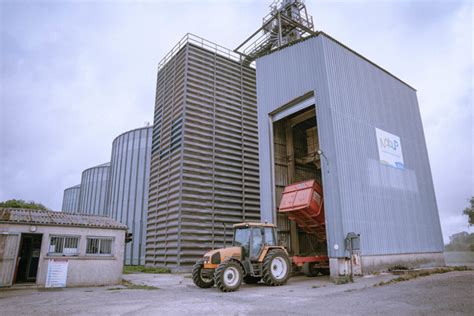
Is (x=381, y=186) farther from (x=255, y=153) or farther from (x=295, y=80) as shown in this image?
(x=255, y=153)

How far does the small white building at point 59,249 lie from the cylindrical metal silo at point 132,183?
1590cm

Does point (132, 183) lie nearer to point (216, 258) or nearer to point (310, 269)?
point (310, 269)

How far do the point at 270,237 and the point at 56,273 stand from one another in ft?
26.5

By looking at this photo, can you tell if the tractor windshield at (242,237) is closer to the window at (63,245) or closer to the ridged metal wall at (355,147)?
the ridged metal wall at (355,147)

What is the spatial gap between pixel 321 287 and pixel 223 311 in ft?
16.2

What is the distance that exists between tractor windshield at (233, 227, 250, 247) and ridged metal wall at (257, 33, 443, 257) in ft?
12.4

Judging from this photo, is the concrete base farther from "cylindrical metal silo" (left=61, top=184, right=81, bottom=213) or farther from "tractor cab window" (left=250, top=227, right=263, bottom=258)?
"cylindrical metal silo" (left=61, top=184, right=81, bottom=213)

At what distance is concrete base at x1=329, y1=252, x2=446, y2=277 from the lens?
1223cm

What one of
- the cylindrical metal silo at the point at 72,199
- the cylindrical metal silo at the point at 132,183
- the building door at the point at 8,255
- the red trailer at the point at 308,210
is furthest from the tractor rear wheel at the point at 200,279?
the cylindrical metal silo at the point at 72,199

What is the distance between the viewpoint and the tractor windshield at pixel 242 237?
36.3ft

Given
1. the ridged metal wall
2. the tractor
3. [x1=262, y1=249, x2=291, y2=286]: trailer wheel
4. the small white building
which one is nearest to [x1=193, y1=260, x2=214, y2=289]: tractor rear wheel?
the tractor

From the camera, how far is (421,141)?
19.8 m

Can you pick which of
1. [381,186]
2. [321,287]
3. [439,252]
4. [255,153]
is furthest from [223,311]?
[439,252]

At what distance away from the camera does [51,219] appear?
12.6 m
